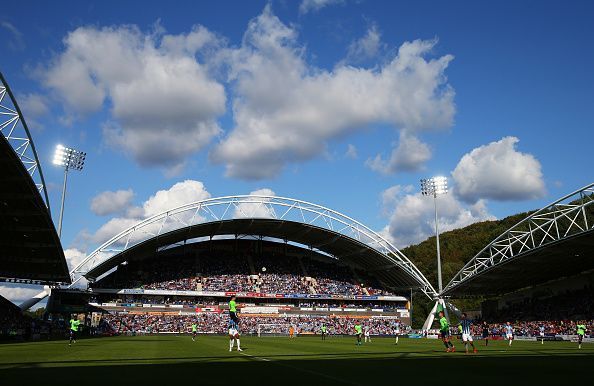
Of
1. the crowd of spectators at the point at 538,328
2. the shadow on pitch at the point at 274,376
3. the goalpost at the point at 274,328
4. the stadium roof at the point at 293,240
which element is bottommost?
the goalpost at the point at 274,328

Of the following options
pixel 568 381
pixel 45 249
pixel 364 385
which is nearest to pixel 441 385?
pixel 364 385

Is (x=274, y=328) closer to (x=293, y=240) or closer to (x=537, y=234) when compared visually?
(x=293, y=240)

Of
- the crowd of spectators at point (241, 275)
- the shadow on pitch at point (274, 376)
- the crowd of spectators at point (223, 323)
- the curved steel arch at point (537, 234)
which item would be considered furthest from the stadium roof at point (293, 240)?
the shadow on pitch at point (274, 376)

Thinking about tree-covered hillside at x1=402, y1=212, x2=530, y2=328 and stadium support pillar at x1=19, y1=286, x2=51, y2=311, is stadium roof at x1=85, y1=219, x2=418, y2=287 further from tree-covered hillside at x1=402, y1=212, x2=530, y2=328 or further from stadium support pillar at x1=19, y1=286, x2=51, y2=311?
tree-covered hillside at x1=402, y1=212, x2=530, y2=328

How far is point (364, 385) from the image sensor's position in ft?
28.0

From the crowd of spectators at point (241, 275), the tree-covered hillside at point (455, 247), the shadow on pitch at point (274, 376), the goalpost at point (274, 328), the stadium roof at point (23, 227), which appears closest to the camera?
the shadow on pitch at point (274, 376)

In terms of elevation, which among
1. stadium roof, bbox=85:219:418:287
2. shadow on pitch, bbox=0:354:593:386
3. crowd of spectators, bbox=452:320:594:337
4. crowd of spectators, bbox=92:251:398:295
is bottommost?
crowd of spectators, bbox=452:320:594:337

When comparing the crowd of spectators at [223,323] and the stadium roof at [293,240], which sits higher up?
the stadium roof at [293,240]

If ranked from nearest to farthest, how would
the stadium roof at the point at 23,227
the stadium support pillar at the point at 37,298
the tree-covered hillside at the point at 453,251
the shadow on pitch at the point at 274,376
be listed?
the shadow on pitch at the point at 274,376 → the stadium roof at the point at 23,227 → the stadium support pillar at the point at 37,298 → the tree-covered hillside at the point at 453,251

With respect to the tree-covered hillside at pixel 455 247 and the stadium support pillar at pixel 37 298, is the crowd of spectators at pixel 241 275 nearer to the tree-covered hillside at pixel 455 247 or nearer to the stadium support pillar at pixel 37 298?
the stadium support pillar at pixel 37 298

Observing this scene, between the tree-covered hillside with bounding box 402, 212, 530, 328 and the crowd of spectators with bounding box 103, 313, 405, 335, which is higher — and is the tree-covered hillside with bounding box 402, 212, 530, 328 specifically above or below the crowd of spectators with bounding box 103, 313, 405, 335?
above

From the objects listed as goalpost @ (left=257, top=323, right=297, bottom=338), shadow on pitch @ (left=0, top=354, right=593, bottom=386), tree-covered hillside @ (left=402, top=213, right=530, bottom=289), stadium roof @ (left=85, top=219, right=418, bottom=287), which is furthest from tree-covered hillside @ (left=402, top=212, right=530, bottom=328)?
shadow on pitch @ (left=0, top=354, right=593, bottom=386)

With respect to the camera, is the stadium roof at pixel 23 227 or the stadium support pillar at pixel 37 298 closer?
the stadium roof at pixel 23 227


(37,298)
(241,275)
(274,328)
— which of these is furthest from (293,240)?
(37,298)
